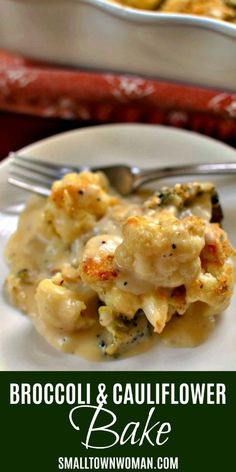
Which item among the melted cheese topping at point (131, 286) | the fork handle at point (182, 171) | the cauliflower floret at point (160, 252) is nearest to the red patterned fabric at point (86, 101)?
the fork handle at point (182, 171)

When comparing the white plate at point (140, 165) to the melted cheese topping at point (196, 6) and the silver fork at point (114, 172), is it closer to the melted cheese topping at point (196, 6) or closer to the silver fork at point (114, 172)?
the silver fork at point (114, 172)

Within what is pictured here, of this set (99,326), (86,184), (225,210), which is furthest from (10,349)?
(225,210)

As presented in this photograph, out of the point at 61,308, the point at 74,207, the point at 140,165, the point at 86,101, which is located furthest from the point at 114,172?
the point at 61,308

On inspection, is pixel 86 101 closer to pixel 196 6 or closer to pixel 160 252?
pixel 196 6

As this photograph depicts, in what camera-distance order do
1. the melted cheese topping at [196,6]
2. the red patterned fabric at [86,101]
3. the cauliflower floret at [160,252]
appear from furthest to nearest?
1. the red patterned fabric at [86,101]
2. the melted cheese topping at [196,6]
3. the cauliflower floret at [160,252]

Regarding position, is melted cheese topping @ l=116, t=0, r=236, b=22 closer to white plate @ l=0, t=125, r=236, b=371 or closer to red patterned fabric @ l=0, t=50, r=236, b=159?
white plate @ l=0, t=125, r=236, b=371

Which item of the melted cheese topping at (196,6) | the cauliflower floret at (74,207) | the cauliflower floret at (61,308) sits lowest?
the cauliflower floret at (61,308)

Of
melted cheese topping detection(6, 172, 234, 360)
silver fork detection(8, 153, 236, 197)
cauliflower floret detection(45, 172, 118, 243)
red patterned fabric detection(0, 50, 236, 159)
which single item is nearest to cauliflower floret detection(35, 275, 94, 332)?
melted cheese topping detection(6, 172, 234, 360)

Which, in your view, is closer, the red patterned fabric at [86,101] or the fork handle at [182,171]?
the fork handle at [182,171]
